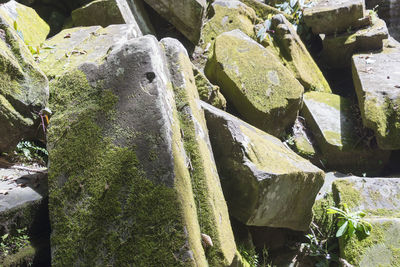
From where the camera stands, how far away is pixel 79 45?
14.0 ft

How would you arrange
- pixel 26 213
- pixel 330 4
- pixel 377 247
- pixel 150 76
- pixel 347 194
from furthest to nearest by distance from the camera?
pixel 330 4
pixel 347 194
pixel 377 247
pixel 150 76
pixel 26 213

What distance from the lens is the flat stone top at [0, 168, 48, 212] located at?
2.48 m

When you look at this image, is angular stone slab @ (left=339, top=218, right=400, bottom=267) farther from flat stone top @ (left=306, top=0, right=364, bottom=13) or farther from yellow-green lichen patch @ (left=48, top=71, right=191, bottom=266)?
flat stone top @ (left=306, top=0, right=364, bottom=13)

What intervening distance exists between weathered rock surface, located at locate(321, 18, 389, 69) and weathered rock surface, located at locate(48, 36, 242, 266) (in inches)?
176

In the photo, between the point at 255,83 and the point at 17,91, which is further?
the point at 255,83

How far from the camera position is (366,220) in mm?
3779

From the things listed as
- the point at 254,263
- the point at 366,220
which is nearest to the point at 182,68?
the point at 254,263

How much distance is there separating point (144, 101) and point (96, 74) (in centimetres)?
47

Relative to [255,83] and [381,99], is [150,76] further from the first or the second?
[381,99]

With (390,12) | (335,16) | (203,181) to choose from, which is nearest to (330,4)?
(335,16)

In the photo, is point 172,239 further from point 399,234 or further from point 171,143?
point 399,234

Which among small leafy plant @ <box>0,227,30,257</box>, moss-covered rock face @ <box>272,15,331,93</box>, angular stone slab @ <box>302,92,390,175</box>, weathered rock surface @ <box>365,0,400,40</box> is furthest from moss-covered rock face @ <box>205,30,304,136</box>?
weathered rock surface @ <box>365,0,400,40</box>

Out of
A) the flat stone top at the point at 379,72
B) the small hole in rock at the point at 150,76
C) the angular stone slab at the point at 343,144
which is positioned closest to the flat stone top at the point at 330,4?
the flat stone top at the point at 379,72

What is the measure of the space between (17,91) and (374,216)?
3.51m
